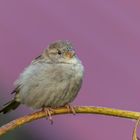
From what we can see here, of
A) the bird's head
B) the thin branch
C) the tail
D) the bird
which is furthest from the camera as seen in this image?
the tail

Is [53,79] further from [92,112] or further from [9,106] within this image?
[92,112]

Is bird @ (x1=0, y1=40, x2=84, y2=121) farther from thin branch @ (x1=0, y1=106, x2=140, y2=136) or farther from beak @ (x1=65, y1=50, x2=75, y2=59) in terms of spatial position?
thin branch @ (x1=0, y1=106, x2=140, y2=136)

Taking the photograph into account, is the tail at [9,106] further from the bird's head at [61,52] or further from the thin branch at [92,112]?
the thin branch at [92,112]

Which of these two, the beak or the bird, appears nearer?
the bird

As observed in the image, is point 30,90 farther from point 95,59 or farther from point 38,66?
point 95,59

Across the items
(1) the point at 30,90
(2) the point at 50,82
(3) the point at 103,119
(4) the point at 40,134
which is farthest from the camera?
(4) the point at 40,134

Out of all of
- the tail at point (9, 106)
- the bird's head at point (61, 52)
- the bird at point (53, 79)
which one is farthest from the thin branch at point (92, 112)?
the tail at point (9, 106)

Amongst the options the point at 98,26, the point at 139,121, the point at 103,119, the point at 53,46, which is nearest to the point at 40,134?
the point at 103,119

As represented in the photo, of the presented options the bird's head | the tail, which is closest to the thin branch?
the bird's head

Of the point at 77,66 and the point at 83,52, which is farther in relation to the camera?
the point at 83,52
